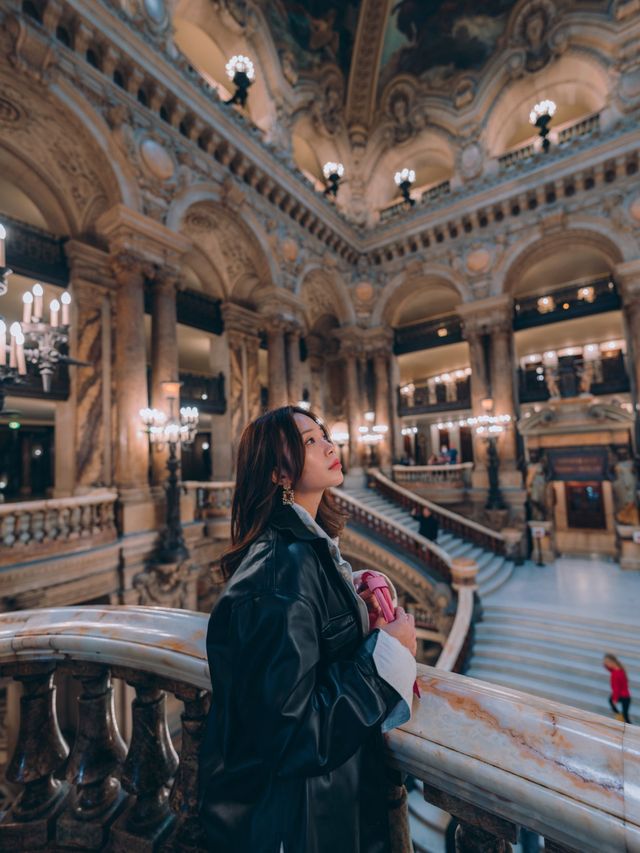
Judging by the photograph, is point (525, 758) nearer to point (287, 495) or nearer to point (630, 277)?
point (287, 495)

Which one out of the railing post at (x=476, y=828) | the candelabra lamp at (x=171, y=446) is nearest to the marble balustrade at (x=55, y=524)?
the candelabra lamp at (x=171, y=446)

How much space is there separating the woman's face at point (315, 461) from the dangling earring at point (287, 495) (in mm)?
54

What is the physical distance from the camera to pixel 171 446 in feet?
26.7

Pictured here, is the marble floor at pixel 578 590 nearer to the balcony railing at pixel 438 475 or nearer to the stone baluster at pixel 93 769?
the balcony railing at pixel 438 475

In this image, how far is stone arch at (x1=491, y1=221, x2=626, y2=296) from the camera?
13.4 meters

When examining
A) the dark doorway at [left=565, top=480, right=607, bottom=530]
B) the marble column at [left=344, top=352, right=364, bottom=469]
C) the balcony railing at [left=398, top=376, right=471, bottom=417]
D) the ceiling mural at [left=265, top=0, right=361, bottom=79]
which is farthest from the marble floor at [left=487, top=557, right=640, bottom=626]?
the ceiling mural at [left=265, top=0, right=361, bottom=79]

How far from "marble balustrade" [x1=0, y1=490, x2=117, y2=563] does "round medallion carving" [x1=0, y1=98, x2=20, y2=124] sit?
7.86 meters

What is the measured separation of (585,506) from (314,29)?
23074 millimetres

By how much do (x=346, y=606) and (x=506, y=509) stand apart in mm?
14102

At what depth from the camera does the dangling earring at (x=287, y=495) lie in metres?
1.29

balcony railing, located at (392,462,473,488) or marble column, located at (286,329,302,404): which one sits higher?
marble column, located at (286,329,302,404)

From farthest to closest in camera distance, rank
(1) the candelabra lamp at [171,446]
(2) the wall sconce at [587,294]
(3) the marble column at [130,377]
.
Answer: (2) the wall sconce at [587,294] < (3) the marble column at [130,377] < (1) the candelabra lamp at [171,446]

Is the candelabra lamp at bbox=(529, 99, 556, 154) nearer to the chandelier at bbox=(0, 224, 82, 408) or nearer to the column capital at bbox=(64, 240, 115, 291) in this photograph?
the column capital at bbox=(64, 240, 115, 291)

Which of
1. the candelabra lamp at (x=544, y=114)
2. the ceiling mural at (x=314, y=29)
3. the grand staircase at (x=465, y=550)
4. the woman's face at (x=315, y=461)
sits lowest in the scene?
the grand staircase at (x=465, y=550)
